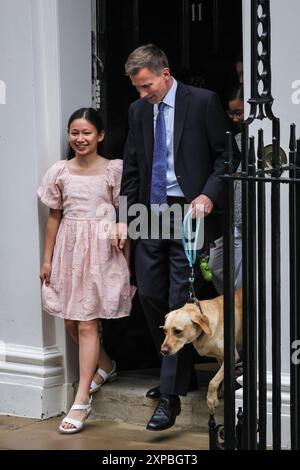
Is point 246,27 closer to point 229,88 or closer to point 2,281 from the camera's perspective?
point 229,88

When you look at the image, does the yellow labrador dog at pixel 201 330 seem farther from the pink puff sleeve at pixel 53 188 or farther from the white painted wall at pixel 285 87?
the pink puff sleeve at pixel 53 188

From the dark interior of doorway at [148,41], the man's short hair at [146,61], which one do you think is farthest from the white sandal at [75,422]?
the man's short hair at [146,61]

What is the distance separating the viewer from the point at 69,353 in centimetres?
682

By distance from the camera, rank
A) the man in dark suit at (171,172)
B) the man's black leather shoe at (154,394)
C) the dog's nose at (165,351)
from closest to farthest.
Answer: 1. the dog's nose at (165,351)
2. the man in dark suit at (171,172)
3. the man's black leather shoe at (154,394)

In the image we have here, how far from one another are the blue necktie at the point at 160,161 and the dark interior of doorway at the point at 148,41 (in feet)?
3.11

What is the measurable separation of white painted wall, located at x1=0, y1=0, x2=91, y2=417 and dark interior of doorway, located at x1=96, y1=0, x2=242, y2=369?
0.28 metres

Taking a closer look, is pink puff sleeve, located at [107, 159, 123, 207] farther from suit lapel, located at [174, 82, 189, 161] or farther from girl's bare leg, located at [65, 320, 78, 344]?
girl's bare leg, located at [65, 320, 78, 344]

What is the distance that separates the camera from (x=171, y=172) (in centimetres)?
616

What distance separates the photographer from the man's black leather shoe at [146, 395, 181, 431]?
6.14m

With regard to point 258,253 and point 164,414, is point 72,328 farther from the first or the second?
point 258,253

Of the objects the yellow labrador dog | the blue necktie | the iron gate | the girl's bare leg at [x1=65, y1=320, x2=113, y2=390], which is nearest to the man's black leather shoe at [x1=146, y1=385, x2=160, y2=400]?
the girl's bare leg at [x1=65, y1=320, x2=113, y2=390]

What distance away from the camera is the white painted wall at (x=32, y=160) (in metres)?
6.68

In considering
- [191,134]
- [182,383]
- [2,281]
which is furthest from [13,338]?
[191,134]

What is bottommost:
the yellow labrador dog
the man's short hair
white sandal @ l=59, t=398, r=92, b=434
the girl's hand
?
white sandal @ l=59, t=398, r=92, b=434
